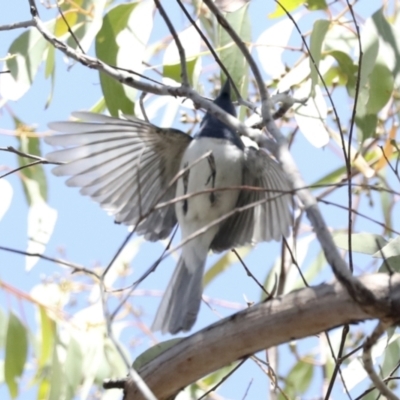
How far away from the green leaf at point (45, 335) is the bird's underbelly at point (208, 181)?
600 mm

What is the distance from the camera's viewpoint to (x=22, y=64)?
1.87m

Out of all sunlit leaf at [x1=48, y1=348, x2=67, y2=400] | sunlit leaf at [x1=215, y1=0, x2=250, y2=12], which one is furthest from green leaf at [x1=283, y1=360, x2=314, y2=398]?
sunlit leaf at [x1=215, y1=0, x2=250, y2=12]

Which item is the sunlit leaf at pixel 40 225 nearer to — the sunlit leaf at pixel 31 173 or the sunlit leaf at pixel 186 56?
the sunlit leaf at pixel 31 173

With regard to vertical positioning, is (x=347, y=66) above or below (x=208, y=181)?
above

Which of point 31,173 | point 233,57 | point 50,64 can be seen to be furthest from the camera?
point 31,173

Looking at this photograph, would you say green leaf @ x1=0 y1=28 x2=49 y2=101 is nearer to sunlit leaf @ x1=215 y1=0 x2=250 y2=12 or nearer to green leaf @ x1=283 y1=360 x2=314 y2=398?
sunlit leaf @ x1=215 y1=0 x2=250 y2=12

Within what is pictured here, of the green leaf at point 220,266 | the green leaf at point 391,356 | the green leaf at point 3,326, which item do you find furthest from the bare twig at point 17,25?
the green leaf at point 220,266

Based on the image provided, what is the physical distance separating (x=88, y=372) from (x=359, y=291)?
1.26 m

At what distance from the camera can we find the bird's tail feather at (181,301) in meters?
1.55

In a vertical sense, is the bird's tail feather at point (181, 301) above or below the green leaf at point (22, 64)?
below

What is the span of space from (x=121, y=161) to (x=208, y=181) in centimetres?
18

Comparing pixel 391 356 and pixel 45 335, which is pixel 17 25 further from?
Answer: pixel 45 335

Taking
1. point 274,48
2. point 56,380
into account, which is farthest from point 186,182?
point 56,380

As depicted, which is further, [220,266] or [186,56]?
[220,266]
